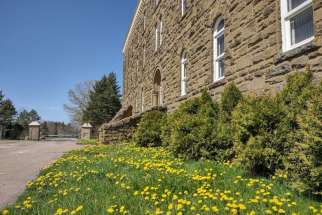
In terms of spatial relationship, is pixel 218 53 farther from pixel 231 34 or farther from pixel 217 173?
pixel 217 173

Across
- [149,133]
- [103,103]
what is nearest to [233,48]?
[149,133]

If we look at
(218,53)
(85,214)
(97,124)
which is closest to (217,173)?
(85,214)

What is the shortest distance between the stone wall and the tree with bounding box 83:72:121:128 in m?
25.3

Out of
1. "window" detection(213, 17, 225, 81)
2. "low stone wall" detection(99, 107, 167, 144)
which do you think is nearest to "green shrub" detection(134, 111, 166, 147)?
"window" detection(213, 17, 225, 81)

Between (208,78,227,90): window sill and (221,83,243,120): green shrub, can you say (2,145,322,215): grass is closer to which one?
(221,83,243,120): green shrub

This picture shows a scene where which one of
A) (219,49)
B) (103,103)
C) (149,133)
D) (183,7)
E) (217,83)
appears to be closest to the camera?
(217,83)

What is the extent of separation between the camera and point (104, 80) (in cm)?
4259

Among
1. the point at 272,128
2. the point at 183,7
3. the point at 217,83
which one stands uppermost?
the point at 183,7

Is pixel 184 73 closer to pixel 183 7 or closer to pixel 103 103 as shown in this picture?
pixel 183 7

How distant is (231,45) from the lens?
291 inches

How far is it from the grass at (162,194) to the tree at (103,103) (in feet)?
116

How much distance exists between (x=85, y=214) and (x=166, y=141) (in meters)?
4.99

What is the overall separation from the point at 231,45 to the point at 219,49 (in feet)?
3.97

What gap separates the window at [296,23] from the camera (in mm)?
5172
